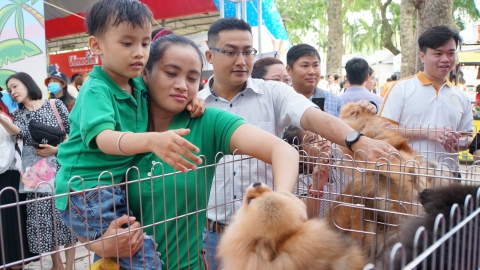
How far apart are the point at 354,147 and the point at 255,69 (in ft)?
7.62

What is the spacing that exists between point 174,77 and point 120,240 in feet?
2.14

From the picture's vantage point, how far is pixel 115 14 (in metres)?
1.55

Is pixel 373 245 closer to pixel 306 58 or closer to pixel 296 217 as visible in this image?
pixel 296 217

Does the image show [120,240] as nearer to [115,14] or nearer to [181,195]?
[181,195]

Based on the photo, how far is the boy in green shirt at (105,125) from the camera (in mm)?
1449

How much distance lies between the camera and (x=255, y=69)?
414 cm

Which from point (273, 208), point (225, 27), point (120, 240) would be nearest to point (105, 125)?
point (120, 240)

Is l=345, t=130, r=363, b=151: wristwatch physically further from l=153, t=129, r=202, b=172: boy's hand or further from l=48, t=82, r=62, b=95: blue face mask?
l=48, t=82, r=62, b=95: blue face mask

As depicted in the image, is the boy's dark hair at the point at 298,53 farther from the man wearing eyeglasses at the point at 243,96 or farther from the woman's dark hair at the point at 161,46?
the woman's dark hair at the point at 161,46

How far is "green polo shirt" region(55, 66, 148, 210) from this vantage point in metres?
1.43

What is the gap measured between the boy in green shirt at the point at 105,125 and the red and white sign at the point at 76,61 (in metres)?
10.0

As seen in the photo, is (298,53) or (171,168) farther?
(298,53)

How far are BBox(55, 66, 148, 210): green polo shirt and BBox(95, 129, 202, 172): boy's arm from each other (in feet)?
0.20

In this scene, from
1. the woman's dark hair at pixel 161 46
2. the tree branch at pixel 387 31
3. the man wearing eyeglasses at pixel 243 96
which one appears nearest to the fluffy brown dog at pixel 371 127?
the man wearing eyeglasses at pixel 243 96
